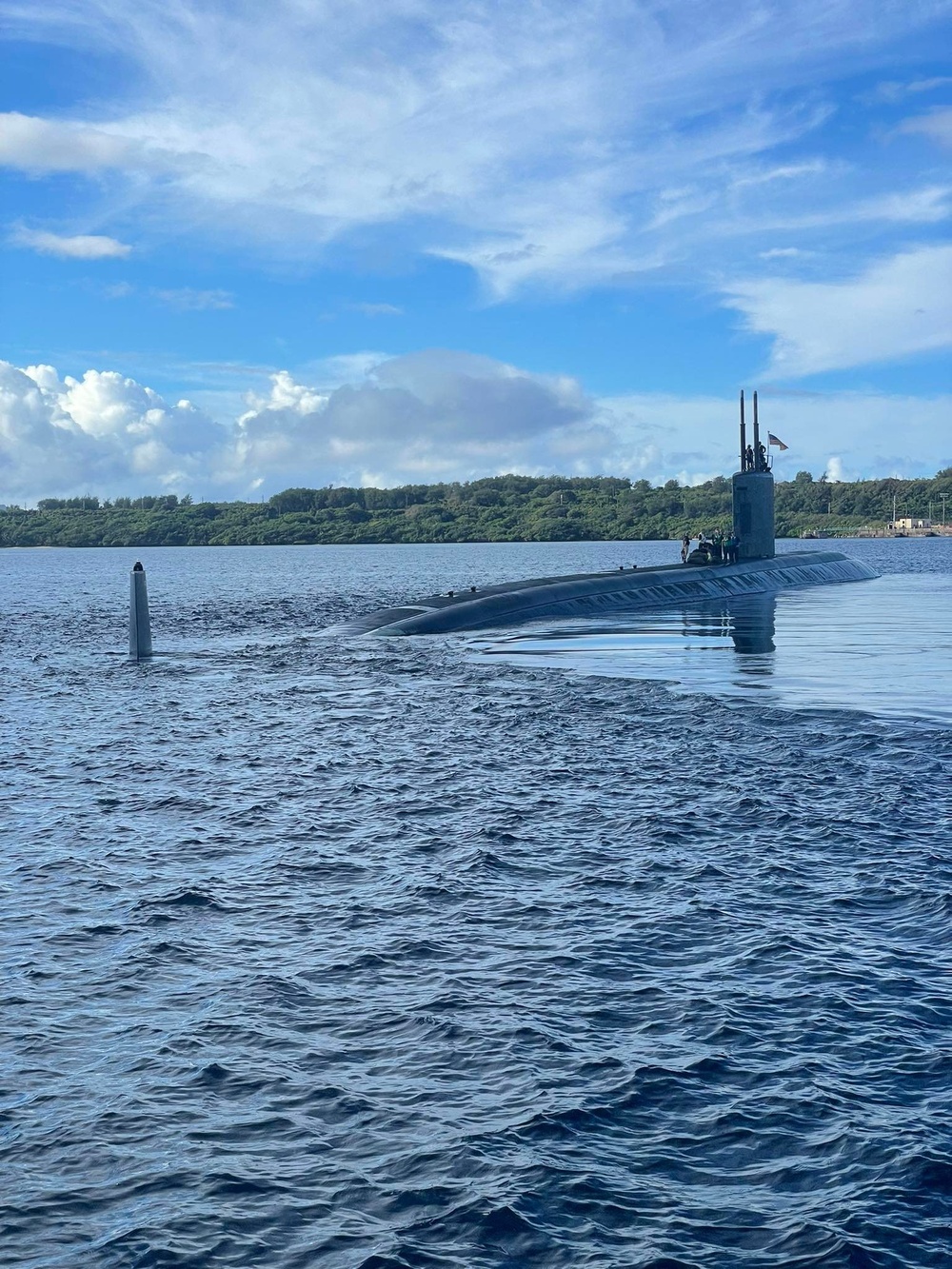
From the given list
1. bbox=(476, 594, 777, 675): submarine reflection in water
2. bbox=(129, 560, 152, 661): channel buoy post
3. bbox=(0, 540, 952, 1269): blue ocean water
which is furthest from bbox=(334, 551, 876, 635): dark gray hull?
bbox=(0, 540, 952, 1269): blue ocean water

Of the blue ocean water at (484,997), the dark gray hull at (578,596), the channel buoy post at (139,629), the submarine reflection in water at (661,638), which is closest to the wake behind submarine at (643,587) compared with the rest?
the dark gray hull at (578,596)

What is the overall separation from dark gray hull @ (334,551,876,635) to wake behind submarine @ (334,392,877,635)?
0.03 meters

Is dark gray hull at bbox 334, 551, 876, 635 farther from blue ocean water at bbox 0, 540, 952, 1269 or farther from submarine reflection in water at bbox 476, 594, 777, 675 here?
blue ocean water at bbox 0, 540, 952, 1269

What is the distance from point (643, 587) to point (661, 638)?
12048mm

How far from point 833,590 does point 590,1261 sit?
5131 centimetres

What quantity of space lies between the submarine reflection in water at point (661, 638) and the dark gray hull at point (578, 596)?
196 centimetres

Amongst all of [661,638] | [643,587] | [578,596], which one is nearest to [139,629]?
[661,638]

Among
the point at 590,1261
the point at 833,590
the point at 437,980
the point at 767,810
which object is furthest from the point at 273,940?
the point at 833,590

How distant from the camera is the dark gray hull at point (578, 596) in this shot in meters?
35.8

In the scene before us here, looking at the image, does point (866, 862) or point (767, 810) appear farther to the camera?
point (767, 810)

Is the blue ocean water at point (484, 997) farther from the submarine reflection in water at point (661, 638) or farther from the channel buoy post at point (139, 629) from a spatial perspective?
the channel buoy post at point (139, 629)

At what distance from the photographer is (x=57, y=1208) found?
223 inches

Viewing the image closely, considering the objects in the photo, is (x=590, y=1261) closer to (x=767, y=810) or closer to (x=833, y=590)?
(x=767, y=810)

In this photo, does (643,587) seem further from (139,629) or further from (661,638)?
(139,629)
